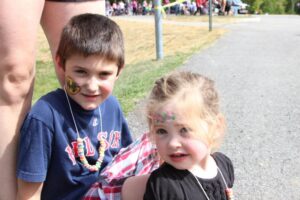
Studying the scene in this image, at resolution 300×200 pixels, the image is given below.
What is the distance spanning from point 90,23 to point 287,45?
963 cm

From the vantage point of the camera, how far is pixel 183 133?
2.02 metres

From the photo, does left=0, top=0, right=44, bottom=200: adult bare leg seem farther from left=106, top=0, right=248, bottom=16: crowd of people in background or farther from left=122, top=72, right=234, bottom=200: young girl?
left=106, top=0, right=248, bottom=16: crowd of people in background

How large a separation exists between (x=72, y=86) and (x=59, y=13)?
472 millimetres

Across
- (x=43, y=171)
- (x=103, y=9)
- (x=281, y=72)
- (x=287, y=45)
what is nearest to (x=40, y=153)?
(x=43, y=171)

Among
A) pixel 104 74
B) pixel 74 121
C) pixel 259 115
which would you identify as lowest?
pixel 259 115

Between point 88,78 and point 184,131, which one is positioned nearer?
point 184,131

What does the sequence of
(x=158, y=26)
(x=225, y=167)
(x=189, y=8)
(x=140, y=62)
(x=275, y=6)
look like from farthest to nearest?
(x=275, y=6)
(x=189, y=8)
(x=140, y=62)
(x=158, y=26)
(x=225, y=167)

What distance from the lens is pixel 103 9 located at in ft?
9.14

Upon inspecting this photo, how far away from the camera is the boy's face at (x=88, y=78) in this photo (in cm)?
229

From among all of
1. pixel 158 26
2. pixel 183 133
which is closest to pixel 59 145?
pixel 183 133

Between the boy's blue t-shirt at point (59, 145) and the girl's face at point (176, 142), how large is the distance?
0.45 meters

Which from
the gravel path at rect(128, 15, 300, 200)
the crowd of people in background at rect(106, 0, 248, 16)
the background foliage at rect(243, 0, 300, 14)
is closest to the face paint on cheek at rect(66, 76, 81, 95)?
the gravel path at rect(128, 15, 300, 200)

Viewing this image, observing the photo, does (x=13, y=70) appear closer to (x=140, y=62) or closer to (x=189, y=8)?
(x=140, y=62)

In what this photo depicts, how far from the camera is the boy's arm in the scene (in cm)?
229
